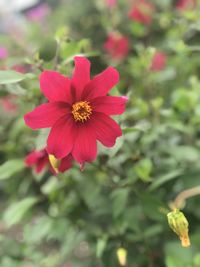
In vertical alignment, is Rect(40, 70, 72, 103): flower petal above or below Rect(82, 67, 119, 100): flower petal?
below

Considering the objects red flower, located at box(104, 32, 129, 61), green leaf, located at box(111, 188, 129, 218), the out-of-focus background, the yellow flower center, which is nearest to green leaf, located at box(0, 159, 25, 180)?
the out-of-focus background

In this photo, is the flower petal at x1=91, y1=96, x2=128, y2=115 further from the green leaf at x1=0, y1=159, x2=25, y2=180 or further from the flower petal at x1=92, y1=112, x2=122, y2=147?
the green leaf at x1=0, y1=159, x2=25, y2=180

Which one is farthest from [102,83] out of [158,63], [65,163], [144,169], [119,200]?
[158,63]

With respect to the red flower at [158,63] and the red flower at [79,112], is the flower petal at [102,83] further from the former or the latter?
the red flower at [158,63]

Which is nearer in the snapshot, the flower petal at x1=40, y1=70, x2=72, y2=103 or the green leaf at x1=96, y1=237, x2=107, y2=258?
the flower petal at x1=40, y1=70, x2=72, y2=103

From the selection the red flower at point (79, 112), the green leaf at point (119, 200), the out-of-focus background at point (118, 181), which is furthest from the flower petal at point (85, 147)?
the green leaf at point (119, 200)

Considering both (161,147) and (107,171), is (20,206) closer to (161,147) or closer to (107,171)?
(107,171)

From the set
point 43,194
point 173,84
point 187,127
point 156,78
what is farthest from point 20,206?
point 173,84
